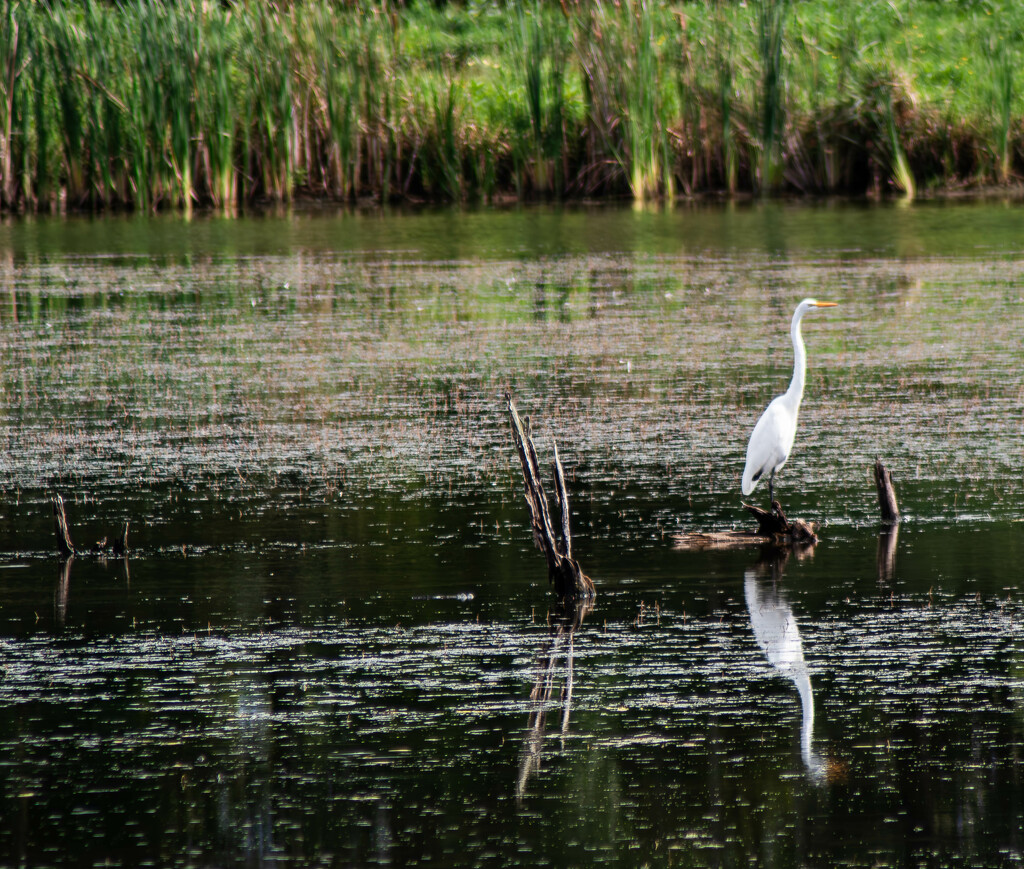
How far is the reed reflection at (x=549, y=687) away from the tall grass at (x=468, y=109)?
16053 mm

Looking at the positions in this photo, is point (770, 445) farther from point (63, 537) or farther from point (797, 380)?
point (63, 537)

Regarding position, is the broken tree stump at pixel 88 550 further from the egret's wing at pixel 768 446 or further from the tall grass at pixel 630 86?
the tall grass at pixel 630 86

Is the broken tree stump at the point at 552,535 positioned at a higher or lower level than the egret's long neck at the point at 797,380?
lower

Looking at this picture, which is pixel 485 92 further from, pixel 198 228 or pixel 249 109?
pixel 198 228

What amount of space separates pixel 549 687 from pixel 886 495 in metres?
2.39

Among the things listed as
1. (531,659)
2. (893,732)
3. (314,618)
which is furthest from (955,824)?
(314,618)

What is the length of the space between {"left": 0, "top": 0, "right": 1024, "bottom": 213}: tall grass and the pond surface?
25.9ft

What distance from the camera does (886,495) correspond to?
6.66 meters

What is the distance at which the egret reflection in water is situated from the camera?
4.20 metres

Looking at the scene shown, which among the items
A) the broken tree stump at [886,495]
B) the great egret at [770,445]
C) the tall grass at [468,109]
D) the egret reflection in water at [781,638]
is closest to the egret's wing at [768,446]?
the great egret at [770,445]

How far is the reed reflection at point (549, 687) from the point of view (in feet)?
13.5

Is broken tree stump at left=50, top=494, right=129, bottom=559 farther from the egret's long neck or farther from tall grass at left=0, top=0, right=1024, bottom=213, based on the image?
tall grass at left=0, top=0, right=1024, bottom=213

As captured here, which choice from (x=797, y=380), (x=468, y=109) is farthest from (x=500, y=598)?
(x=468, y=109)

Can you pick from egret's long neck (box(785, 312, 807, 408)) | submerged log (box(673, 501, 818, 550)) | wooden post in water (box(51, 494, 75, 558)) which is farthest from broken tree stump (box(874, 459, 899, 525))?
wooden post in water (box(51, 494, 75, 558))
